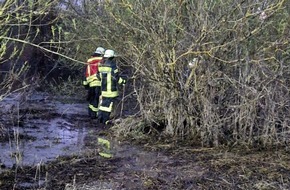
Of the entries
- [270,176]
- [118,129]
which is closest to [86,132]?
[118,129]

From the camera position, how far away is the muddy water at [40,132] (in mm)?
8352

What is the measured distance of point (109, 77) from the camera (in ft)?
36.2

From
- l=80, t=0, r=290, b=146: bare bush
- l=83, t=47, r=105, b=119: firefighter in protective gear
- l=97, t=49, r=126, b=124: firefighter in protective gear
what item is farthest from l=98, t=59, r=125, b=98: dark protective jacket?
l=80, t=0, r=290, b=146: bare bush

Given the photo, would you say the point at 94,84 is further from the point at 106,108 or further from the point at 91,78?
the point at 106,108

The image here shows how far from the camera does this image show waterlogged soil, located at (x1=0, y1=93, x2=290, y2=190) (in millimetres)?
6754

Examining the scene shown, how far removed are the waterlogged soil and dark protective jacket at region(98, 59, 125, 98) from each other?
919 millimetres

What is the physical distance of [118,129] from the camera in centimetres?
995

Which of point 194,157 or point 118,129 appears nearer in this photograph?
point 194,157

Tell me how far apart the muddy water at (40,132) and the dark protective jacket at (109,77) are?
946 millimetres

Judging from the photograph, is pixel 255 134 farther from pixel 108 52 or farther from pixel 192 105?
pixel 108 52

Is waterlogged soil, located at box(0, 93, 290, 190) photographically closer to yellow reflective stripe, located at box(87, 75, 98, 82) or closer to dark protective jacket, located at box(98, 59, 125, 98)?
dark protective jacket, located at box(98, 59, 125, 98)

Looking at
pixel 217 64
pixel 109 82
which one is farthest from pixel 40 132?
pixel 217 64

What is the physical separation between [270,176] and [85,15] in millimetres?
6171

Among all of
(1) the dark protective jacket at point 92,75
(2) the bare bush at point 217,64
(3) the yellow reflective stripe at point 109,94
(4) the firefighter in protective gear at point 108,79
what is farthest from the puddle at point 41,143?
(2) the bare bush at point 217,64
